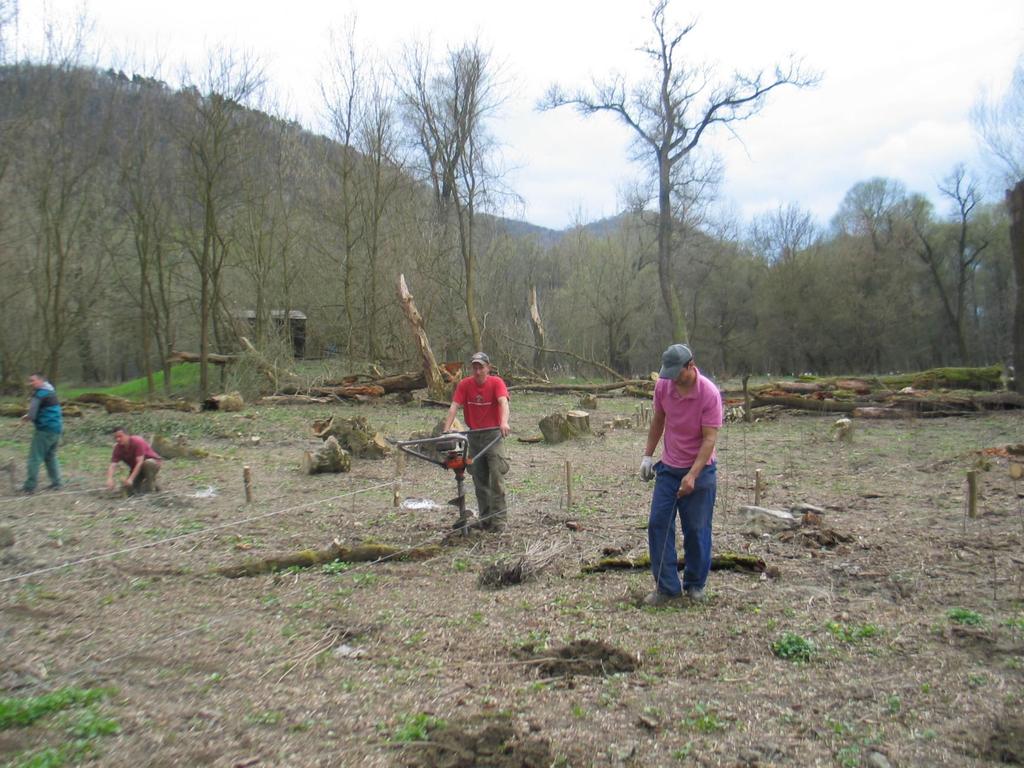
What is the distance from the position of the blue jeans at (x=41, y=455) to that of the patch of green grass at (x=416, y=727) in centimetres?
972

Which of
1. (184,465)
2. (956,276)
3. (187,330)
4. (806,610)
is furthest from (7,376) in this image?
(956,276)

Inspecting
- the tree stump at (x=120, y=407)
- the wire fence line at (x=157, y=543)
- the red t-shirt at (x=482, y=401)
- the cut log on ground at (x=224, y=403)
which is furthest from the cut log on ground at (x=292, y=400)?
the red t-shirt at (x=482, y=401)

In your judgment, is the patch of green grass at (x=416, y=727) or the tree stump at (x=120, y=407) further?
the tree stump at (x=120, y=407)

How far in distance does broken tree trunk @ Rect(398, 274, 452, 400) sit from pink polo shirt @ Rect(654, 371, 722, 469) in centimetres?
1654

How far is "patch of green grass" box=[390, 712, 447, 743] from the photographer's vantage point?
148 inches

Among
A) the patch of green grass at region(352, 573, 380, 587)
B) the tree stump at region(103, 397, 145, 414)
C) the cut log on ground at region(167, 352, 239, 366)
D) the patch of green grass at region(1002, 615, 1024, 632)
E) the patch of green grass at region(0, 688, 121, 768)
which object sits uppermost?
the cut log on ground at region(167, 352, 239, 366)

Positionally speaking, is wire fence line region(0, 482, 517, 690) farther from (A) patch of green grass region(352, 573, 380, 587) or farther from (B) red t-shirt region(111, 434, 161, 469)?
(B) red t-shirt region(111, 434, 161, 469)

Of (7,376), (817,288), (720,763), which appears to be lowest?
(720,763)

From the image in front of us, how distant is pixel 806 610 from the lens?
213 inches

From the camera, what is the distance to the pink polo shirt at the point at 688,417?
556 cm

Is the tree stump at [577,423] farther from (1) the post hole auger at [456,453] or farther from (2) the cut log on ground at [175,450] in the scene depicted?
(1) the post hole auger at [456,453]

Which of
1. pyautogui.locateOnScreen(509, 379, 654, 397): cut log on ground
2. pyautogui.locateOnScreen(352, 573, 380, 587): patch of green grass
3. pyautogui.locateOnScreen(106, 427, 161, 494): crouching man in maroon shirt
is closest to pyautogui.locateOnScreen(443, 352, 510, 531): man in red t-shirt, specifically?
pyautogui.locateOnScreen(352, 573, 380, 587): patch of green grass

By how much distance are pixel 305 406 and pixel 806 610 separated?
1776 cm

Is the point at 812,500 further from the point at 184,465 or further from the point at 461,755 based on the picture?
the point at 184,465
